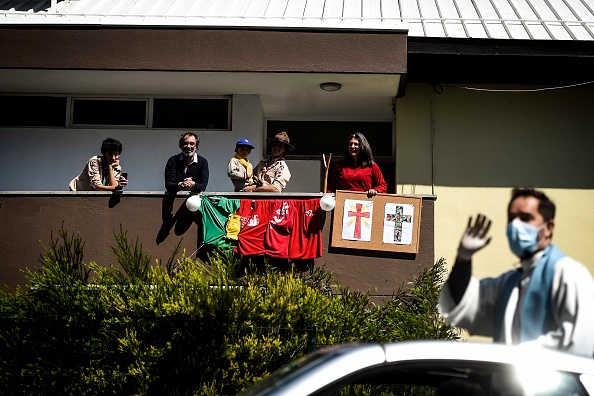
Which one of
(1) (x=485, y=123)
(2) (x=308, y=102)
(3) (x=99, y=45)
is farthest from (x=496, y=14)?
A: (3) (x=99, y=45)

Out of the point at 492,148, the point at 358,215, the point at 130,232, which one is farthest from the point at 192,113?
the point at 492,148

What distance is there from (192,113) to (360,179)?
335 centimetres

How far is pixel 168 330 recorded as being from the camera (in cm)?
827

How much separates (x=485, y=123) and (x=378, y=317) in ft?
13.1

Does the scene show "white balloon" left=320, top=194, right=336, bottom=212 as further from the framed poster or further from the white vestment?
the white vestment

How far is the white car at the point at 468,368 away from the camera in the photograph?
12.2 feet

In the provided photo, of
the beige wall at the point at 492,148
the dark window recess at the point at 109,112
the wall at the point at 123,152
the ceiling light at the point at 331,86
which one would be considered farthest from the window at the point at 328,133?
the dark window recess at the point at 109,112

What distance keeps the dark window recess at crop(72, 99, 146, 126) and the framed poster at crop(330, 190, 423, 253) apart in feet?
12.6

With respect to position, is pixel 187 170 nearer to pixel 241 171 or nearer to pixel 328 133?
pixel 241 171

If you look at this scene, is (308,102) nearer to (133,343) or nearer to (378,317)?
(378,317)

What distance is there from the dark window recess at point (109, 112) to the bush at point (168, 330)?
435cm

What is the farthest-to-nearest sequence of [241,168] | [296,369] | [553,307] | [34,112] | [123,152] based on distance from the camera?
[34,112] < [123,152] < [241,168] < [296,369] < [553,307]

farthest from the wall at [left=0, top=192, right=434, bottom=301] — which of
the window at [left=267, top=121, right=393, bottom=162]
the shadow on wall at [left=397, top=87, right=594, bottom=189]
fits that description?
the window at [left=267, top=121, right=393, bottom=162]

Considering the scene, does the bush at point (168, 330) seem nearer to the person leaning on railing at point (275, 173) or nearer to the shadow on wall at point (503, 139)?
the person leaning on railing at point (275, 173)
